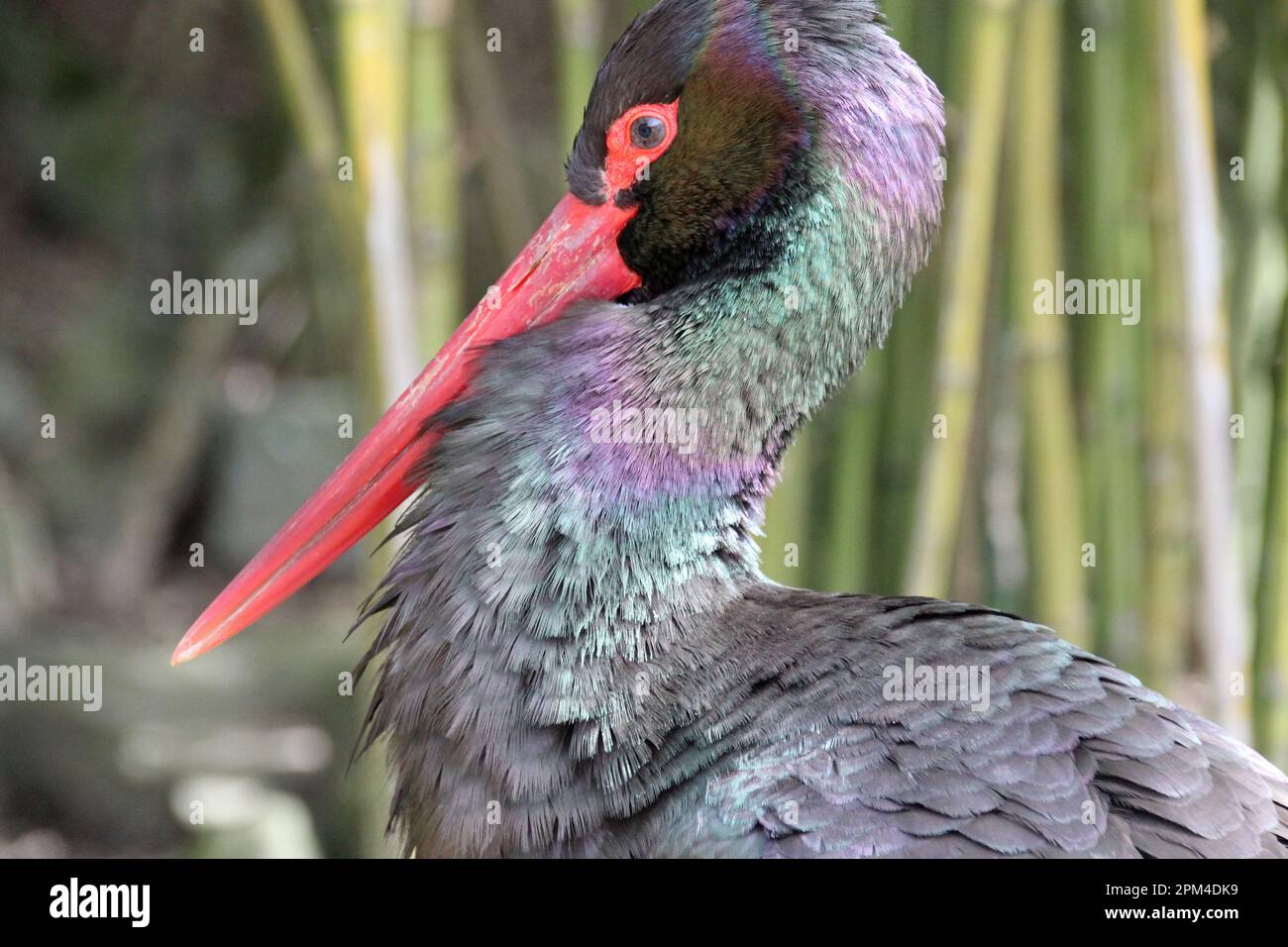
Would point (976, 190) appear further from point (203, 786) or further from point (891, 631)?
point (203, 786)

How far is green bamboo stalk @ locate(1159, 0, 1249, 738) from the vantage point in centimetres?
161

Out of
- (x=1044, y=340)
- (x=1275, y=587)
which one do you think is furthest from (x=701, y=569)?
(x=1275, y=587)

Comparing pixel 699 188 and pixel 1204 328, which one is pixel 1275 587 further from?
pixel 699 188

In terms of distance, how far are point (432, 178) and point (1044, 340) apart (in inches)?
31.3

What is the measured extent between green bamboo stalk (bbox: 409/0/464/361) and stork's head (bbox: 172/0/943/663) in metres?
0.29

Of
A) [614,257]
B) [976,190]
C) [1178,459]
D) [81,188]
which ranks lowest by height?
[1178,459]

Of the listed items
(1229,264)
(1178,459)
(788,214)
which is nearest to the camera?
(788,214)

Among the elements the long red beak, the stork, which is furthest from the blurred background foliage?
the stork

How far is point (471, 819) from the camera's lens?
1151 mm

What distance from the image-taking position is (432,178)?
163 centimetres

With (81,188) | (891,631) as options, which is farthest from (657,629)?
(81,188)

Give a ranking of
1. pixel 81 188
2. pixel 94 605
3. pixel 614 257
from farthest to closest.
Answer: pixel 81 188 → pixel 94 605 → pixel 614 257

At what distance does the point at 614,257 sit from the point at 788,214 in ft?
0.69
